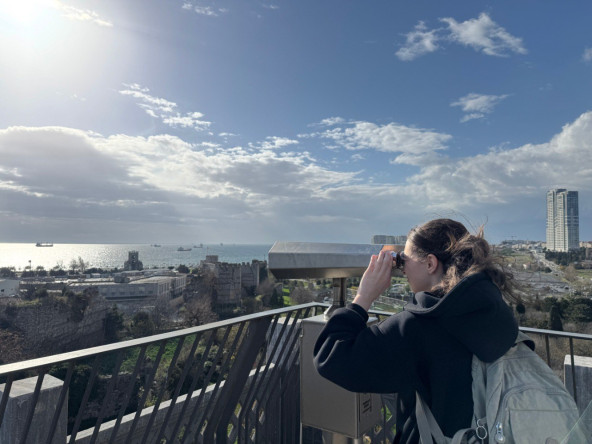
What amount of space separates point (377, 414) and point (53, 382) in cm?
158

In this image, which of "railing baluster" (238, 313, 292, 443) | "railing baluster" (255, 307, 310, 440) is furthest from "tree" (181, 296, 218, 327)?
"railing baluster" (238, 313, 292, 443)

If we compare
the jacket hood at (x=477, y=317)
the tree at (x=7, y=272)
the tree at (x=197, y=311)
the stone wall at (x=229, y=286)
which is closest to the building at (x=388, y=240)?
the jacket hood at (x=477, y=317)

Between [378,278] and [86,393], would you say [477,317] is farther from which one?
[86,393]

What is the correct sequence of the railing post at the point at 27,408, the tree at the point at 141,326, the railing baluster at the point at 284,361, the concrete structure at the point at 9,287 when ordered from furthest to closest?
the concrete structure at the point at 9,287, the tree at the point at 141,326, the railing baluster at the point at 284,361, the railing post at the point at 27,408

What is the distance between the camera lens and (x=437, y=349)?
1.09 meters

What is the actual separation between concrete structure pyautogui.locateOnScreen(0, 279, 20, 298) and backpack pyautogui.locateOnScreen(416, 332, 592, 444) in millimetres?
34161

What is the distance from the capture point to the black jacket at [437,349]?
106 cm

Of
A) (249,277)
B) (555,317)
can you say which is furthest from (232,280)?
(555,317)

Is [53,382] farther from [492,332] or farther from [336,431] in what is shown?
[492,332]

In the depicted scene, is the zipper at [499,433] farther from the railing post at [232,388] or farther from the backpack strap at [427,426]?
the railing post at [232,388]

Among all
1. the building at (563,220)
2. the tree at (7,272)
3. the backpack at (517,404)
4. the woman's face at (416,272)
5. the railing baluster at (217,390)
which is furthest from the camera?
the tree at (7,272)

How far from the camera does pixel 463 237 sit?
4.32ft

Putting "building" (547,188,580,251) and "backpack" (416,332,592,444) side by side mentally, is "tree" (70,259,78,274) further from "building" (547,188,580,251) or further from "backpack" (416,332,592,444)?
"backpack" (416,332,592,444)

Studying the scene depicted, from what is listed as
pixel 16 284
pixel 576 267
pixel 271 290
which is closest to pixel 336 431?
pixel 576 267
